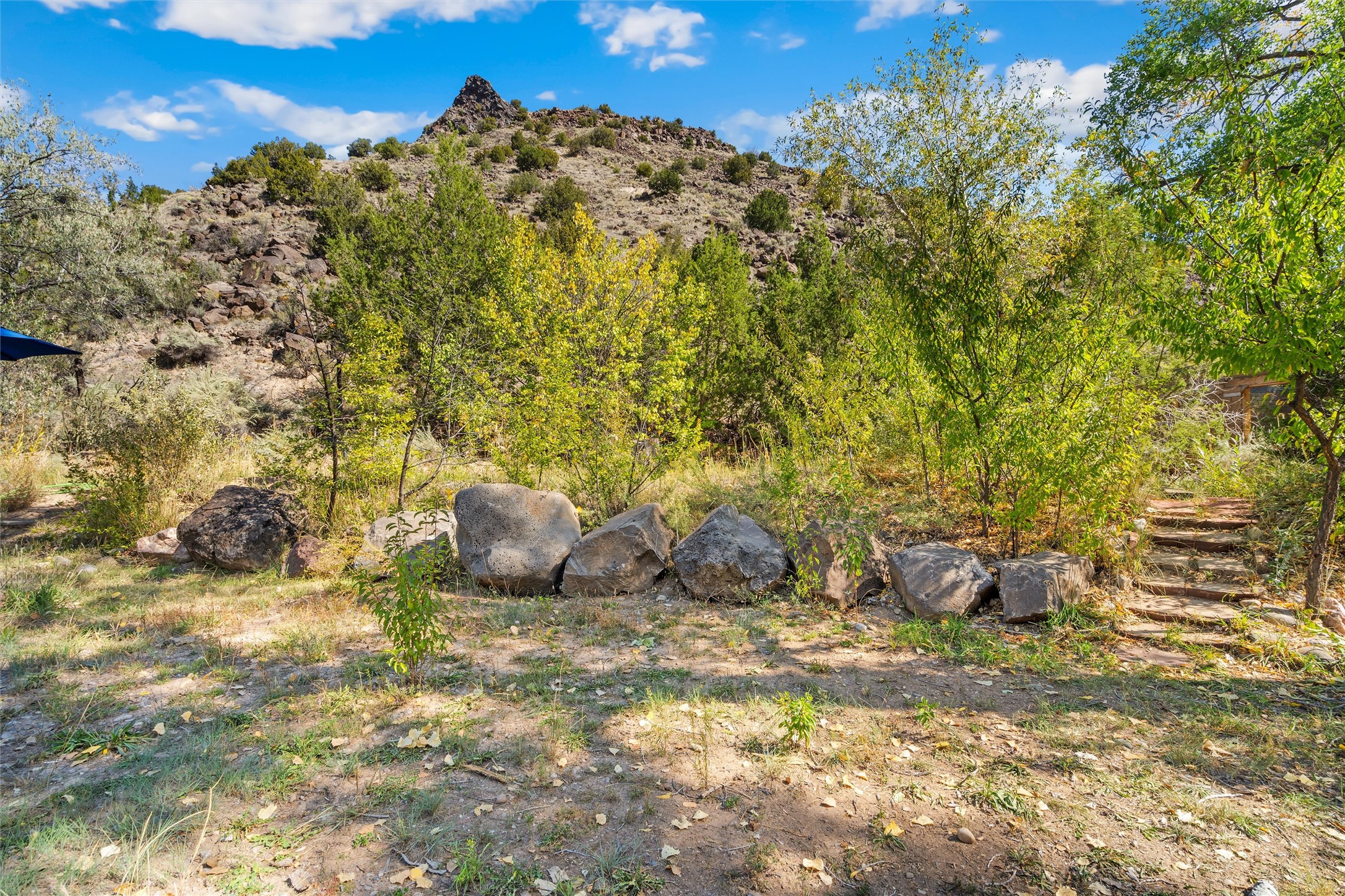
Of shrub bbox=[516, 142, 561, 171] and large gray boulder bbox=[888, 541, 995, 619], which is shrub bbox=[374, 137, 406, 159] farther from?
large gray boulder bbox=[888, 541, 995, 619]

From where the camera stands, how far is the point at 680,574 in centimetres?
563

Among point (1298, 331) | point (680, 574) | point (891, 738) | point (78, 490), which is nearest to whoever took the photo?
point (891, 738)

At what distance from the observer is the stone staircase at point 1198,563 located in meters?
4.58

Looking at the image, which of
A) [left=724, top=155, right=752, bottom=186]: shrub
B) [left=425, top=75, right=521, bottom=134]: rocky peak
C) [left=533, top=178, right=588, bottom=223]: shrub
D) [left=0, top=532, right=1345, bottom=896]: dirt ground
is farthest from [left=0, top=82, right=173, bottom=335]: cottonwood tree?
[left=425, top=75, right=521, bottom=134]: rocky peak

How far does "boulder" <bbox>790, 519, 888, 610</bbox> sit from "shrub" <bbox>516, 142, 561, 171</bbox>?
31.7 meters

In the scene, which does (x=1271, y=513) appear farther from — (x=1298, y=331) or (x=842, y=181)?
(x=842, y=181)

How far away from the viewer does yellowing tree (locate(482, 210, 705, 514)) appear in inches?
265

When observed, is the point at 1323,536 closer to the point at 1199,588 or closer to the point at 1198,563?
the point at 1199,588

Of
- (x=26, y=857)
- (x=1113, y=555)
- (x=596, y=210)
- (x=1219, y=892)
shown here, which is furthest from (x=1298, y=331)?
(x=596, y=210)

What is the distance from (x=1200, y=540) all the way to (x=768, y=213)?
26.4 meters

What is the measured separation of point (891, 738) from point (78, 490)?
8536mm

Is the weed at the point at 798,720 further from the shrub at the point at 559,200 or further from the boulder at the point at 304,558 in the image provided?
the shrub at the point at 559,200

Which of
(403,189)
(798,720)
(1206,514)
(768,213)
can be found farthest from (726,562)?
(403,189)

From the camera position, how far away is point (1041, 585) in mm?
4629
